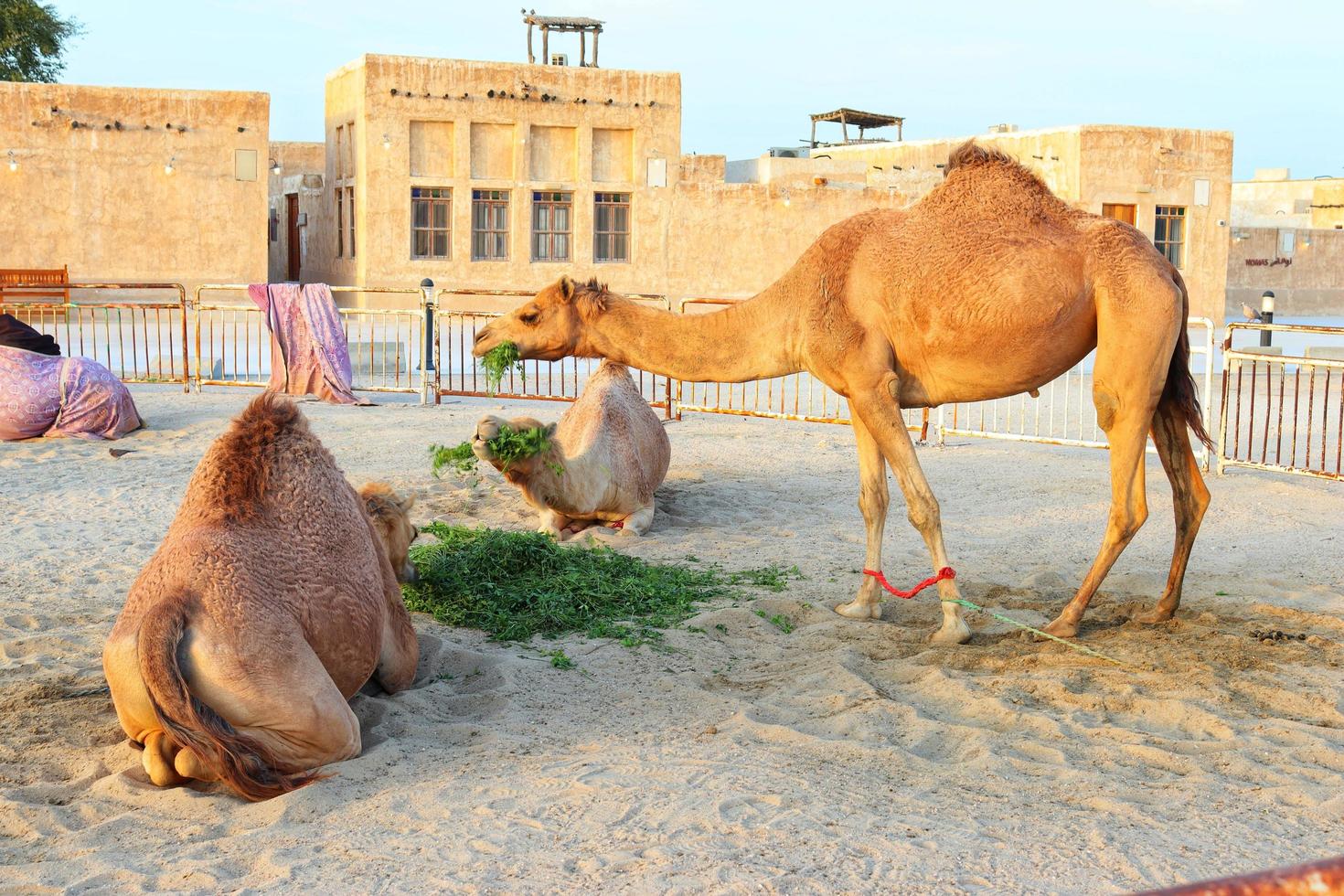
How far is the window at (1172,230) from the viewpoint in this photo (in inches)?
1330

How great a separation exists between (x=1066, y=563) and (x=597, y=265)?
78.8 ft

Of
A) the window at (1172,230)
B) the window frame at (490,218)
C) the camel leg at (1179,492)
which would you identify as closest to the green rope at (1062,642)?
the camel leg at (1179,492)

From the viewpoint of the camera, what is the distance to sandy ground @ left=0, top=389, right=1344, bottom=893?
3.66 metres

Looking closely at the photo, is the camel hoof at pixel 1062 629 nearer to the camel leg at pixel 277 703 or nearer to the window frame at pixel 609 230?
the camel leg at pixel 277 703

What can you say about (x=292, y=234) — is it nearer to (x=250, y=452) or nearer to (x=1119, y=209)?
(x=1119, y=209)

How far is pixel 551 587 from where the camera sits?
7.08 metres

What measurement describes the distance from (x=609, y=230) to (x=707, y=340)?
25307 millimetres

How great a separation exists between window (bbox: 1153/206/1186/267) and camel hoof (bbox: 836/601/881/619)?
97.7 ft

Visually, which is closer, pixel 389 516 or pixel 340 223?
pixel 389 516

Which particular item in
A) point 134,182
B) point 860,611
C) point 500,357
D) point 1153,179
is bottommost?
point 860,611

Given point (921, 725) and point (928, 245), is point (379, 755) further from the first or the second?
point (928, 245)

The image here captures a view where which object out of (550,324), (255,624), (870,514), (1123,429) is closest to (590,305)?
(550,324)

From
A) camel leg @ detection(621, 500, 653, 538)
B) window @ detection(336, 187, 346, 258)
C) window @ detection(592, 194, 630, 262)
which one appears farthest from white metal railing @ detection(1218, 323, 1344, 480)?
window @ detection(336, 187, 346, 258)

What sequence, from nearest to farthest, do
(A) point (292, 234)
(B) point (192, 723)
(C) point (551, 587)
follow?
(B) point (192, 723) < (C) point (551, 587) < (A) point (292, 234)
